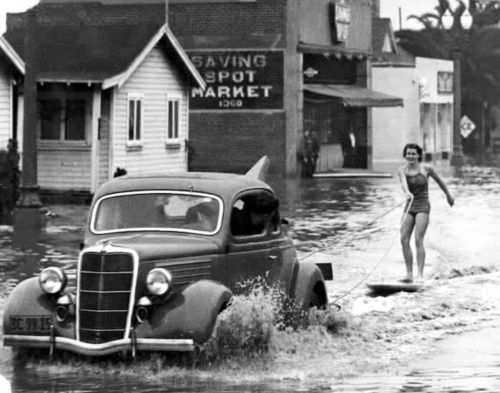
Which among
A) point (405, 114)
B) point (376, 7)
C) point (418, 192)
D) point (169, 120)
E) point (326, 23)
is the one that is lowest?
point (418, 192)

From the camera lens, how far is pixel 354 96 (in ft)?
157

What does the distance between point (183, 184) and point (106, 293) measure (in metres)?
1.57

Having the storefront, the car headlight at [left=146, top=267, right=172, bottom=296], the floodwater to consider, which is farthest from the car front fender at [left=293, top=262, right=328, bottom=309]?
the storefront

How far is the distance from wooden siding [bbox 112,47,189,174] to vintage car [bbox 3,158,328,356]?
20.7m

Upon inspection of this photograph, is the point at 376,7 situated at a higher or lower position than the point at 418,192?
higher

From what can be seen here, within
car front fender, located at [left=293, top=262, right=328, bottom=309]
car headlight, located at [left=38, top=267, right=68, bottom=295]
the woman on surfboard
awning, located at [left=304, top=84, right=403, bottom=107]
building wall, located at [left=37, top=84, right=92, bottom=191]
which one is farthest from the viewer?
awning, located at [left=304, top=84, right=403, bottom=107]

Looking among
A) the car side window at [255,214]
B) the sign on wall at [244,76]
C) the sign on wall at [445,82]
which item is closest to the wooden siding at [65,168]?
the sign on wall at [244,76]

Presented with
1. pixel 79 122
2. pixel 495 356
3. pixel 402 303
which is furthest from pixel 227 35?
pixel 495 356

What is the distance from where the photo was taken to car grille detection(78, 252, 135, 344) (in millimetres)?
10188

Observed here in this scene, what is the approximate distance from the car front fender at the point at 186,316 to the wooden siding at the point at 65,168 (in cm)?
2190

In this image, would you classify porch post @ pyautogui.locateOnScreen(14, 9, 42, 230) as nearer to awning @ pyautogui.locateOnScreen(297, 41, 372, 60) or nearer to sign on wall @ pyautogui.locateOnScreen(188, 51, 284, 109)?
sign on wall @ pyautogui.locateOnScreen(188, 51, 284, 109)

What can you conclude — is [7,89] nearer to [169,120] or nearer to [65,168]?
[65,168]

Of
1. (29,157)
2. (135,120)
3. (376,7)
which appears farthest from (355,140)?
(29,157)

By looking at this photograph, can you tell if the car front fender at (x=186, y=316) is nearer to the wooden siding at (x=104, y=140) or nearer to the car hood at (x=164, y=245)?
the car hood at (x=164, y=245)
